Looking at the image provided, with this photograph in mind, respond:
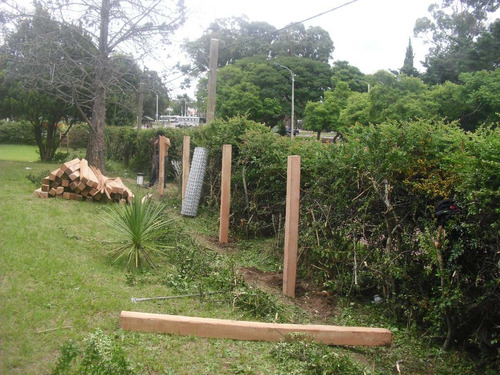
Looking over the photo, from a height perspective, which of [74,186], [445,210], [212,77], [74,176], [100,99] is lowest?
[74,186]

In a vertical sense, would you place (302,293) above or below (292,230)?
below

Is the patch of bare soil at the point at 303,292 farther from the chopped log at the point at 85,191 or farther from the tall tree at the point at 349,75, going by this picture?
the tall tree at the point at 349,75

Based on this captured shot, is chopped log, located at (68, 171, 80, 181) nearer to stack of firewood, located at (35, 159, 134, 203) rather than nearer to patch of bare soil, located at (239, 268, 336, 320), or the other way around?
stack of firewood, located at (35, 159, 134, 203)

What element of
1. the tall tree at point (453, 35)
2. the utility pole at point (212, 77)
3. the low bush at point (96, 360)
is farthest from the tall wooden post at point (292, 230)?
the tall tree at point (453, 35)

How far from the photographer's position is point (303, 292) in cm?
665

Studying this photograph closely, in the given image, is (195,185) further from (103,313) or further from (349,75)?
(349,75)

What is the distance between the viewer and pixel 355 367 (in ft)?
13.3

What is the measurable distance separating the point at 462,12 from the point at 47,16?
41.0 m

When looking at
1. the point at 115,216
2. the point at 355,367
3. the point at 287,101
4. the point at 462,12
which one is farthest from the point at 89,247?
the point at 287,101

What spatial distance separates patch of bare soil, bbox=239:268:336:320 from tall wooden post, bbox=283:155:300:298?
8.2 inches

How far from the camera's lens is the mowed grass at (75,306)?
3930 mm

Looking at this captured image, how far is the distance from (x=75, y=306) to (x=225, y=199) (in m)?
4.86

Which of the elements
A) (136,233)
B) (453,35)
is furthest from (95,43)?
(453,35)

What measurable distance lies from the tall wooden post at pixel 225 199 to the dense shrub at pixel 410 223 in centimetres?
149
